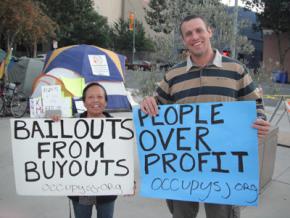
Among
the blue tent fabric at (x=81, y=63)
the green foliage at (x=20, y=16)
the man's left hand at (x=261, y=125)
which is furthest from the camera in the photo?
the green foliage at (x=20, y=16)

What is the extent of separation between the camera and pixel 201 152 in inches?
107

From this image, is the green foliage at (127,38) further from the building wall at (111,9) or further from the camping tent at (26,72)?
the camping tent at (26,72)

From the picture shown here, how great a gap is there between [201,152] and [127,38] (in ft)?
183

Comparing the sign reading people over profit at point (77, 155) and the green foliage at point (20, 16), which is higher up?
the green foliage at point (20, 16)

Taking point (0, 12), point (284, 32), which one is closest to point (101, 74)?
point (0, 12)

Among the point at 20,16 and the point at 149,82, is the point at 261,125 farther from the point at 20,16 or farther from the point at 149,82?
the point at 20,16

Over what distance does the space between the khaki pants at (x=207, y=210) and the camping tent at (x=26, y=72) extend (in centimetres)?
1131

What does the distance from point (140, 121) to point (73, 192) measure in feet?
2.42

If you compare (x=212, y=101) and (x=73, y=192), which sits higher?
(x=212, y=101)

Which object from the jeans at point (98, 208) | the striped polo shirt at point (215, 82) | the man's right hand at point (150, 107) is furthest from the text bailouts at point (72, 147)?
the striped polo shirt at point (215, 82)

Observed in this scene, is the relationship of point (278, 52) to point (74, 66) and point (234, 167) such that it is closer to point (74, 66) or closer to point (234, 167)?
point (74, 66)

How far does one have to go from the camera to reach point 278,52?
3444 cm

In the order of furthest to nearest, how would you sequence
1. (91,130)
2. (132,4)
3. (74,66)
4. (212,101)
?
(132,4), (74,66), (91,130), (212,101)

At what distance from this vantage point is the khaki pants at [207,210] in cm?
272
